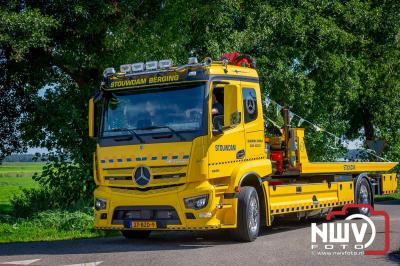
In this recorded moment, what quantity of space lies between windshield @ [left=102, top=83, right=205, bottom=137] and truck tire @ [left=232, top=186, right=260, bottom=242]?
1540mm

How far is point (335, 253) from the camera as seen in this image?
386 inches

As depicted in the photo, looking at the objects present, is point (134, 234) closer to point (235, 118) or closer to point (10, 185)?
point (235, 118)

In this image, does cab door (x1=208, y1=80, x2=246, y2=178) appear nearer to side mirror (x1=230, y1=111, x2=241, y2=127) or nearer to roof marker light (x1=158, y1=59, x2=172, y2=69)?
side mirror (x1=230, y1=111, x2=241, y2=127)

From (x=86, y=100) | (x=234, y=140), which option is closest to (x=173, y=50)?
(x=86, y=100)

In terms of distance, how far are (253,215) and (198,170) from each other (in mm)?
1651

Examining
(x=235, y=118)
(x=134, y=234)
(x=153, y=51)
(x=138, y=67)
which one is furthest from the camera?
(x=153, y=51)

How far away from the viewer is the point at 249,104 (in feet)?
37.3

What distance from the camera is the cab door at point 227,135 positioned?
33.6 ft

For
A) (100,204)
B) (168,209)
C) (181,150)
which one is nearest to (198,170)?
(181,150)

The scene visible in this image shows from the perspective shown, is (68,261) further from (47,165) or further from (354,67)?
(354,67)

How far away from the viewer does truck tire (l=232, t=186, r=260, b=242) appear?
1067 centimetres

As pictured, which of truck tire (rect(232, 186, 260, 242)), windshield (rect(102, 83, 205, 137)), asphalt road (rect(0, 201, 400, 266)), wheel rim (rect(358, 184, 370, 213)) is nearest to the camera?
asphalt road (rect(0, 201, 400, 266))

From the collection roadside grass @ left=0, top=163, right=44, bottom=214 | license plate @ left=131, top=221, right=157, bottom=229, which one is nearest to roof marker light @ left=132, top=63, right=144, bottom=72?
license plate @ left=131, top=221, right=157, bottom=229

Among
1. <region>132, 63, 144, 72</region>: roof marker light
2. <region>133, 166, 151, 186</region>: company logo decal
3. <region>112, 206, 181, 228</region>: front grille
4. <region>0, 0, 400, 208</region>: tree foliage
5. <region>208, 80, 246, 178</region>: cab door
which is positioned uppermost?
<region>0, 0, 400, 208</region>: tree foliage
